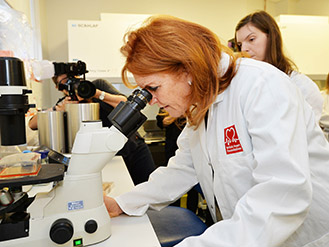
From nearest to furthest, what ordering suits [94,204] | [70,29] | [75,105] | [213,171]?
1. [94,204]
2. [213,171]
3. [75,105]
4. [70,29]

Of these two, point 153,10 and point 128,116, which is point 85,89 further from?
point 153,10

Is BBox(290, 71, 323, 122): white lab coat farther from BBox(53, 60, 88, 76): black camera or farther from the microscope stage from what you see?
the microscope stage

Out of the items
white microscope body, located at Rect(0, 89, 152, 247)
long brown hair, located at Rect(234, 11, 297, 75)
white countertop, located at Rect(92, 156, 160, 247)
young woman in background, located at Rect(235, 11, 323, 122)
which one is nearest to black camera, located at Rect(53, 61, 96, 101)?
white countertop, located at Rect(92, 156, 160, 247)

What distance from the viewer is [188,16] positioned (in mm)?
3867

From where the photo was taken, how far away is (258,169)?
710mm

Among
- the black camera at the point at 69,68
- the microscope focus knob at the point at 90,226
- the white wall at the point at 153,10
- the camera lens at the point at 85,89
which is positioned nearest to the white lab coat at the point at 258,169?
the microscope focus knob at the point at 90,226

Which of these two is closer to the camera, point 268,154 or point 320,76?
point 268,154

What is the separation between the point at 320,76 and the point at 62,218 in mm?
3957

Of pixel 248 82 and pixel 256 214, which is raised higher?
pixel 248 82

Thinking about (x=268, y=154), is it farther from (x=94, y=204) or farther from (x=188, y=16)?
(x=188, y=16)

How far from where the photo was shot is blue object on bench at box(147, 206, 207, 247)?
→ 1062mm

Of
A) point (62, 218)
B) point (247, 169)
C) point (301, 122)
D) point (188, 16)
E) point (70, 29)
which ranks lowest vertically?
point (62, 218)

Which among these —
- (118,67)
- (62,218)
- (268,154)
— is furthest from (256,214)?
(118,67)

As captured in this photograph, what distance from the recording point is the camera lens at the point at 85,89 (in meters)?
1.59
